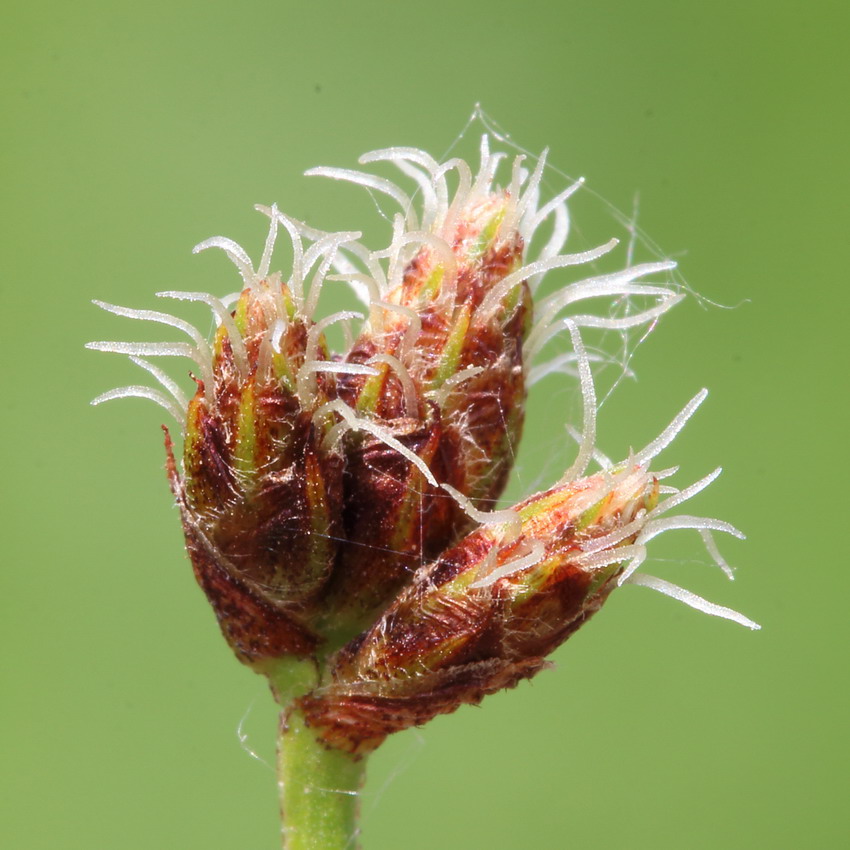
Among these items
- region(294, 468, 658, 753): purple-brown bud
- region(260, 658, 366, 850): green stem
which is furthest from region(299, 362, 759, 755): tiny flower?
region(260, 658, 366, 850): green stem

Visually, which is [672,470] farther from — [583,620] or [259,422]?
[259,422]

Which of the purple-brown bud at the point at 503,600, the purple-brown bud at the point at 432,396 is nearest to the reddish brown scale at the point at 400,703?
the purple-brown bud at the point at 503,600

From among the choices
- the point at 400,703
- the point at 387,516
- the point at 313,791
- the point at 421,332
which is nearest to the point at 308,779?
the point at 313,791

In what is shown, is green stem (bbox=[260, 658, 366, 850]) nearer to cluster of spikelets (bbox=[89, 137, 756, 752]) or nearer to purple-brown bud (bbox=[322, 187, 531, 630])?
cluster of spikelets (bbox=[89, 137, 756, 752])

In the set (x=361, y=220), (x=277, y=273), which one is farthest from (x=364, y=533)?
(x=361, y=220)

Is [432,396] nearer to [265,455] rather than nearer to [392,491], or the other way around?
[392,491]

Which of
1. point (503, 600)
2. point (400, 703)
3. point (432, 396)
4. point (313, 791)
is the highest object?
point (432, 396)
